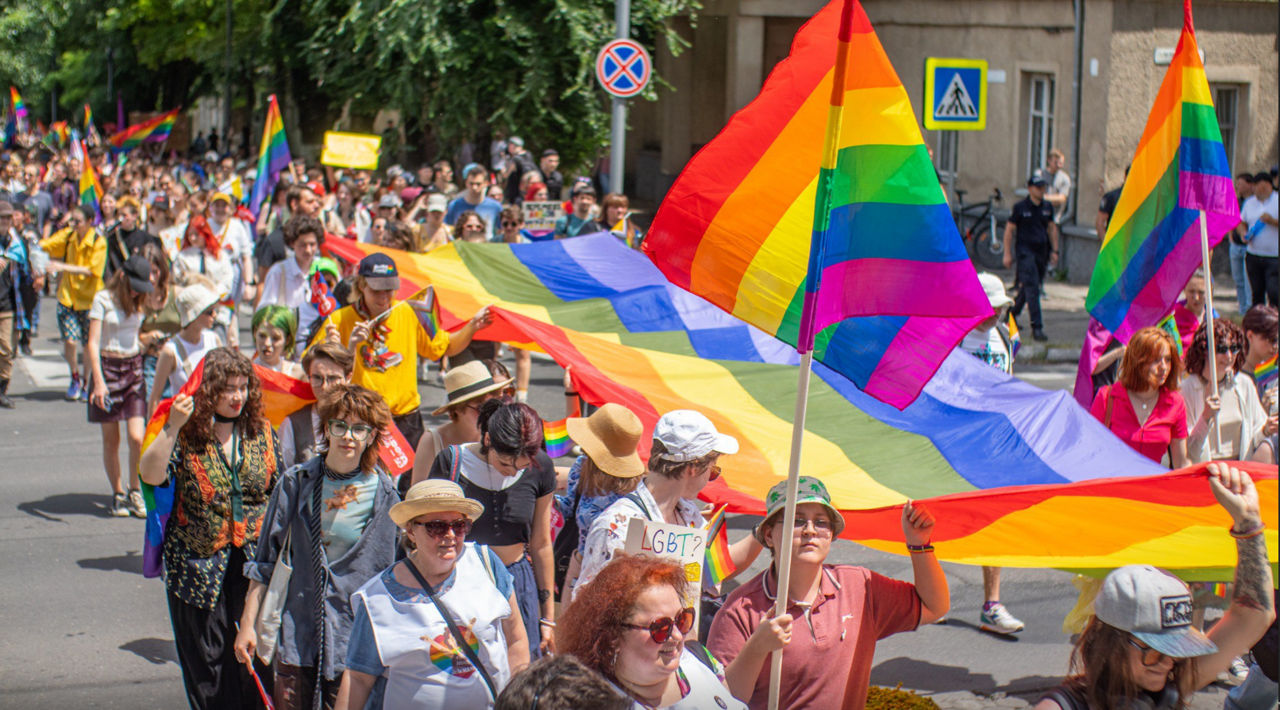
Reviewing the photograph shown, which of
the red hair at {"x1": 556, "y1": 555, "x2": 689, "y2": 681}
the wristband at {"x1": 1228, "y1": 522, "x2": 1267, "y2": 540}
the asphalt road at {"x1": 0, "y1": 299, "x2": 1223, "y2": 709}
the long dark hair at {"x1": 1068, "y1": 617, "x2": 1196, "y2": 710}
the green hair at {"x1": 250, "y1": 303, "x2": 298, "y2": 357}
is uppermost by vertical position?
the green hair at {"x1": 250, "y1": 303, "x2": 298, "y2": 357}

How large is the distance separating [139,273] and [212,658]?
4159 mm

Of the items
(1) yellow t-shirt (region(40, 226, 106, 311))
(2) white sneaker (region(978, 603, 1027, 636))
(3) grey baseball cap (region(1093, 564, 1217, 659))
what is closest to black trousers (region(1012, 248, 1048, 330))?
(2) white sneaker (region(978, 603, 1027, 636))

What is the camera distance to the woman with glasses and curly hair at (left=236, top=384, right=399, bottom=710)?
5121 mm

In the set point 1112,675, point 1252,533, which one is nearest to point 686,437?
point 1112,675

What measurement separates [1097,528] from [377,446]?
2548 millimetres

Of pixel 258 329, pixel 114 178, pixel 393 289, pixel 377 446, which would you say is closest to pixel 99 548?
pixel 258 329

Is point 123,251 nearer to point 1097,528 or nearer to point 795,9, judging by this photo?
point 1097,528

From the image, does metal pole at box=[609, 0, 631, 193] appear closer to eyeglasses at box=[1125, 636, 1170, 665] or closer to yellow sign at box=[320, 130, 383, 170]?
yellow sign at box=[320, 130, 383, 170]

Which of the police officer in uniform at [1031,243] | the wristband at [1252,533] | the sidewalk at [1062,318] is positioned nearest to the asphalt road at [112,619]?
the wristband at [1252,533]

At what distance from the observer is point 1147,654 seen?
11.8 ft

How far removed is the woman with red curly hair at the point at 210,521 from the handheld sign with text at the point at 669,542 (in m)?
1.78

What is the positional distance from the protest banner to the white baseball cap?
9238mm

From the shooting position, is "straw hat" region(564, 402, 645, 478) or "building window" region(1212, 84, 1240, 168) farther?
"building window" region(1212, 84, 1240, 168)

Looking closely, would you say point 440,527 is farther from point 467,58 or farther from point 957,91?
point 467,58
